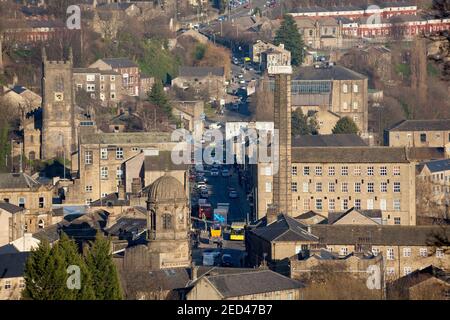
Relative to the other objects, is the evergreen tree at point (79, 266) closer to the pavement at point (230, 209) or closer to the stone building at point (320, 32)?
the pavement at point (230, 209)

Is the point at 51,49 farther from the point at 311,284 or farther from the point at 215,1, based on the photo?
the point at 311,284

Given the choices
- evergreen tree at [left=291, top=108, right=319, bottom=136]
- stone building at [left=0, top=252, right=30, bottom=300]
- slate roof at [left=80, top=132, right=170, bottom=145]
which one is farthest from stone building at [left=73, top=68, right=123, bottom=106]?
stone building at [left=0, top=252, right=30, bottom=300]

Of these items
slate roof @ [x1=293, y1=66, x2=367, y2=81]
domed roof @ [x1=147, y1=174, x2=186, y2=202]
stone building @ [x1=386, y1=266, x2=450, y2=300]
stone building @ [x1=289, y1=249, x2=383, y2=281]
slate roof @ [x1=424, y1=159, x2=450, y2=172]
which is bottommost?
stone building @ [x1=386, y1=266, x2=450, y2=300]

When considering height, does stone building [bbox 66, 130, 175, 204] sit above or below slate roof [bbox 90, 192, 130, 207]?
above

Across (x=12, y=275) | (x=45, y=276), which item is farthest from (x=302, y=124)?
(x=45, y=276)

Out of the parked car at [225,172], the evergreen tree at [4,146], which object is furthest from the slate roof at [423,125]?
the evergreen tree at [4,146]

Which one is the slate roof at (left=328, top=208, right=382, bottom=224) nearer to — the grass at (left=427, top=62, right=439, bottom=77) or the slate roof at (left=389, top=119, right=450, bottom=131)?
the slate roof at (left=389, top=119, right=450, bottom=131)
